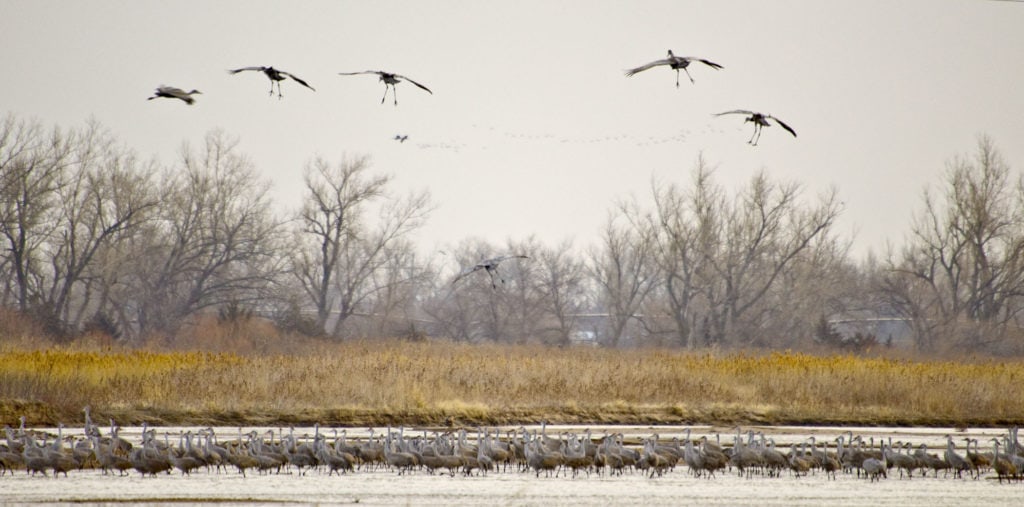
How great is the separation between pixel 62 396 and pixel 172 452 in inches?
355

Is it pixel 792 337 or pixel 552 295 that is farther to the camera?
pixel 552 295

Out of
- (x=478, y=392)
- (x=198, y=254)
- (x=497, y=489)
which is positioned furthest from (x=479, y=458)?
(x=198, y=254)

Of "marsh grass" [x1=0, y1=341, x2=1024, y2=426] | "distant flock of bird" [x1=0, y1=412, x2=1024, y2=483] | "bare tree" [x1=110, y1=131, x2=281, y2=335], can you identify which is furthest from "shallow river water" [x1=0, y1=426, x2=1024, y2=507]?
"bare tree" [x1=110, y1=131, x2=281, y2=335]

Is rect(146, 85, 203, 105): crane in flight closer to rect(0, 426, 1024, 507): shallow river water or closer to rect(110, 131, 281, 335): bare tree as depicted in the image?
rect(0, 426, 1024, 507): shallow river water

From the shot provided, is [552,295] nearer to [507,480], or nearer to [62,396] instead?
[62,396]

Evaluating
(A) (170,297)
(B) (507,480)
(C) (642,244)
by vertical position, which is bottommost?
(B) (507,480)

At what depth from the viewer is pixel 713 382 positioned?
27047 millimetres

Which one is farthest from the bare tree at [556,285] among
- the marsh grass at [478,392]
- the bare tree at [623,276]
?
the marsh grass at [478,392]

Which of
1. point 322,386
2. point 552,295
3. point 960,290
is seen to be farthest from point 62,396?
point 960,290

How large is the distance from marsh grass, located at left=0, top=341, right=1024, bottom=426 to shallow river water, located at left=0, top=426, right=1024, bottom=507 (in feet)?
23.2

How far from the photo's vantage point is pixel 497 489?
48.9 ft

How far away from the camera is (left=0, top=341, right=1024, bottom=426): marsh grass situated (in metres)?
23.3

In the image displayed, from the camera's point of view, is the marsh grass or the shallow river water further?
the marsh grass

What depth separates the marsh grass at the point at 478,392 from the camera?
23.3m
